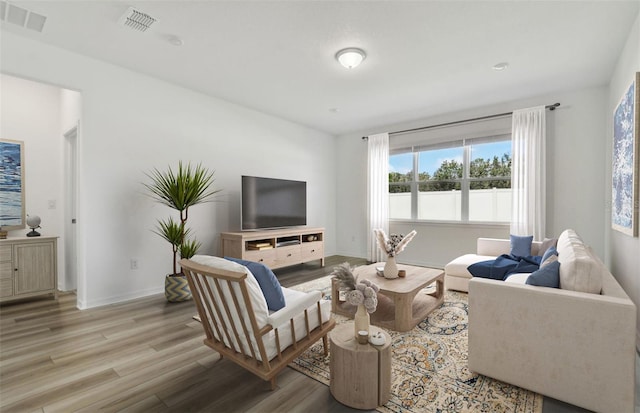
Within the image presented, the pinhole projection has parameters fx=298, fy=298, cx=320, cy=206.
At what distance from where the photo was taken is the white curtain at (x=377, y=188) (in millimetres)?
5766

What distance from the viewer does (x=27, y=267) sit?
3.34 m

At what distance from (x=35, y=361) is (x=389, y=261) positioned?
300 centimetres

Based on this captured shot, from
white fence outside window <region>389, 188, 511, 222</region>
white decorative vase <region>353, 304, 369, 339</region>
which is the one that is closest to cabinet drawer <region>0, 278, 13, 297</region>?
white decorative vase <region>353, 304, 369, 339</region>

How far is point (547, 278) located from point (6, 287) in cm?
500

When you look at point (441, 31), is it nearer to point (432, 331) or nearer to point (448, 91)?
point (448, 91)

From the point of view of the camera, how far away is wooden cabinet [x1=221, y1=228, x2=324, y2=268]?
4121mm

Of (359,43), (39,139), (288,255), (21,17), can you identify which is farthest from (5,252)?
(359,43)

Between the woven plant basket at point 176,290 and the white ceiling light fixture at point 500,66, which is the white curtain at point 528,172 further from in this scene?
the woven plant basket at point 176,290

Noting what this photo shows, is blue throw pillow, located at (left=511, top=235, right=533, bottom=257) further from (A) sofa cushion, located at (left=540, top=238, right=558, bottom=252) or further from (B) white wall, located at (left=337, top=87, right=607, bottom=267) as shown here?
(B) white wall, located at (left=337, top=87, right=607, bottom=267)

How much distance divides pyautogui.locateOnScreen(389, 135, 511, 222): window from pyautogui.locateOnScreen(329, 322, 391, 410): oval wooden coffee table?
13.1ft

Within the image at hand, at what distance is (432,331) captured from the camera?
2.63 meters

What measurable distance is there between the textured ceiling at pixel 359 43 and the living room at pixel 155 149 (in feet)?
0.41

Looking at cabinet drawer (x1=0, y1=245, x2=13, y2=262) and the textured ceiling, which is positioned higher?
the textured ceiling

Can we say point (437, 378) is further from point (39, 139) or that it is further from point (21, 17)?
point (39, 139)
